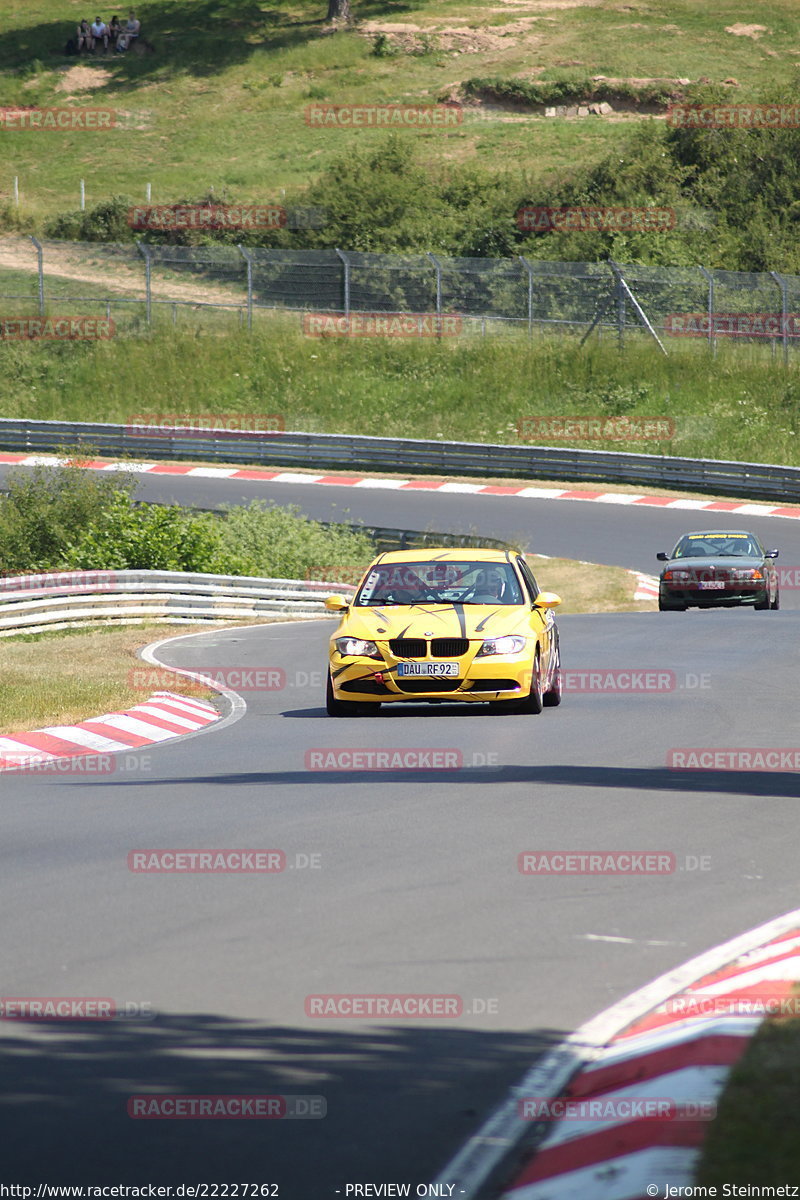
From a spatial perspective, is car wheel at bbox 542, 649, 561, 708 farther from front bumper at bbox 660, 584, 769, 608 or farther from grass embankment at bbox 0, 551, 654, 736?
front bumper at bbox 660, 584, 769, 608

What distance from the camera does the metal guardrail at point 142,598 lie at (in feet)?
76.9

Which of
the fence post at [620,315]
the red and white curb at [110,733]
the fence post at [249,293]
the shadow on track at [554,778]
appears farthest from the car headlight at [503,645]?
the fence post at [249,293]

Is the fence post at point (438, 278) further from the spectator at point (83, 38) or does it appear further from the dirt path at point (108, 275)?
the spectator at point (83, 38)

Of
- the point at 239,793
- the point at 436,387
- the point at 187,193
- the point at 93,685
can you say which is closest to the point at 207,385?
the point at 436,387

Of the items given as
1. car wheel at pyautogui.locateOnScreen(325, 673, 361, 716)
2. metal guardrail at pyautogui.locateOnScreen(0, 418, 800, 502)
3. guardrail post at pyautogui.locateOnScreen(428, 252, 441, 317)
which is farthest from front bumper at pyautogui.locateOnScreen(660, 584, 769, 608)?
guardrail post at pyautogui.locateOnScreen(428, 252, 441, 317)

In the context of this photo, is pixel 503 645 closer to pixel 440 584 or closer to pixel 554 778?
pixel 440 584

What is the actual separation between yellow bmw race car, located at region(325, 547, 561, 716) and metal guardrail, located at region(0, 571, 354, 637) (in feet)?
33.9

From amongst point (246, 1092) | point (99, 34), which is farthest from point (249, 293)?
point (246, 1092)

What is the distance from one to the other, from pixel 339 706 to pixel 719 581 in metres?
11.9

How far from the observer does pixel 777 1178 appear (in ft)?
12.7

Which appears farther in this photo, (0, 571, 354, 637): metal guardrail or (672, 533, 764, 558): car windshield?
(672, 533, 764, 558): car windshield

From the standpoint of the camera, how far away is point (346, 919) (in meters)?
6.80

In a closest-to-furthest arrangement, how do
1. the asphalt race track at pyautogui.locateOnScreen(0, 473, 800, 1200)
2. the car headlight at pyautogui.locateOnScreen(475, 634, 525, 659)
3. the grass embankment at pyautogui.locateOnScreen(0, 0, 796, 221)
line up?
the asphalt race track at pyautogui.locateOnScreen(0, 473, 800, 1200) → the car headlight at pyautogui.locateOnScreen(475, 634, 525, 659) → the grass embankment at pyautogui.locateOnScreen(0, 0, 796, 221)

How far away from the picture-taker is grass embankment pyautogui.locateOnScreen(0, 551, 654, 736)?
14.8 metres
